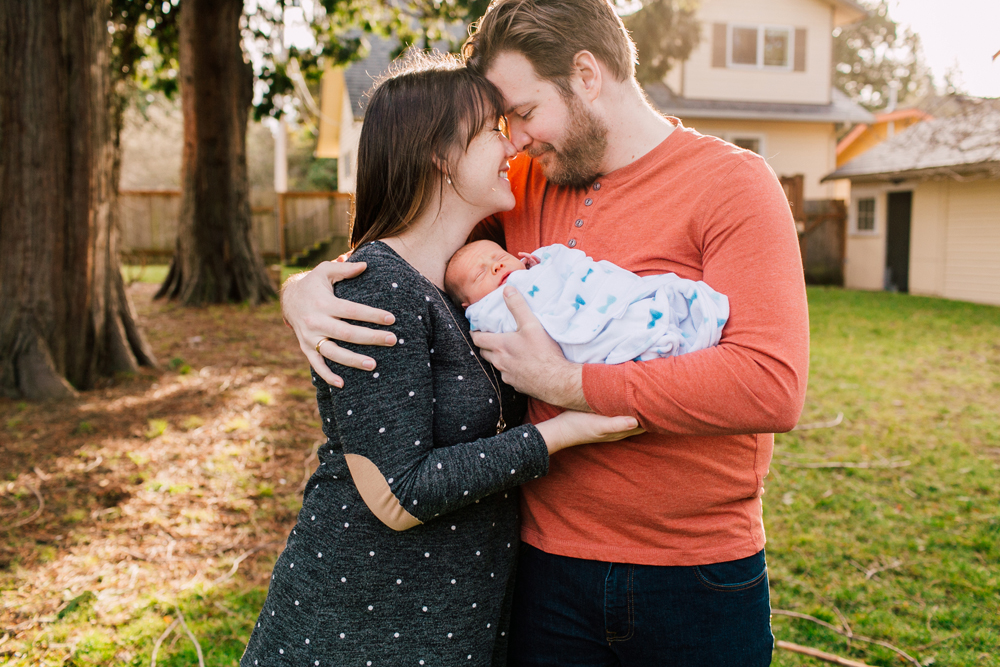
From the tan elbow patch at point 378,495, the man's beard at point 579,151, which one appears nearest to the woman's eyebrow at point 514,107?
the man's beard at point 579,151

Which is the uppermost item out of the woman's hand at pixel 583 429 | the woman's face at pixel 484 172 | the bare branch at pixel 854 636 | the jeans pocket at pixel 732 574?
the woman's face at pixel 484 172

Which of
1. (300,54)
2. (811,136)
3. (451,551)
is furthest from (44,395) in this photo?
(811,136)

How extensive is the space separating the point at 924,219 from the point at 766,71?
5.01 m

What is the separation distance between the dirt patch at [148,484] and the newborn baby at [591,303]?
2540 mm

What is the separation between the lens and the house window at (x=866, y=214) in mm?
15891

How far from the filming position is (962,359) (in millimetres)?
8625

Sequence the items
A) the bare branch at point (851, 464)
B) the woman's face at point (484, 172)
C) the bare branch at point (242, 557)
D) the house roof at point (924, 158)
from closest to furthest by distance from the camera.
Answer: the woman's face at point (484, 172), the bare branch at point (242, 557), the bare branch at point (851, 464), the house roof at point (924, 158)

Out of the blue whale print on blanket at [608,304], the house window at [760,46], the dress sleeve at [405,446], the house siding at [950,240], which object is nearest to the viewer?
the dress sleeve at [405,446]

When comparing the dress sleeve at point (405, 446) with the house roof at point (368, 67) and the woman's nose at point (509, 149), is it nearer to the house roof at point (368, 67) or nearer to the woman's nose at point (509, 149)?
the woman's nose at point (509, 149)

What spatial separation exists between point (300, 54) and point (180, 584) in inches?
381

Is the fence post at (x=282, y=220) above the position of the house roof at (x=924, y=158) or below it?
below

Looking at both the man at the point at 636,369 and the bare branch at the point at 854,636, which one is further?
the bare branch at the point at 854,636

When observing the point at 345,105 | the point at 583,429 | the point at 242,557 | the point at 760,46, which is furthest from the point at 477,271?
the point at 345,105

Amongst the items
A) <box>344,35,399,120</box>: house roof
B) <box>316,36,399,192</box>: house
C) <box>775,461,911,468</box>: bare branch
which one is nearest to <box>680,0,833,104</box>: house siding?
<box>344,35,399,120</box>: house roof
